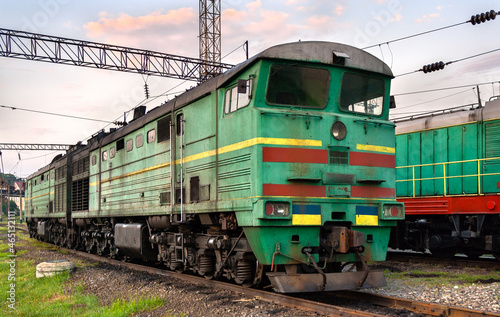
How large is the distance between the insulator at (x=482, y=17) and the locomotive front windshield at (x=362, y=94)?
237 inches

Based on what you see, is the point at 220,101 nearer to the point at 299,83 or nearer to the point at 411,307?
the point at 299,83

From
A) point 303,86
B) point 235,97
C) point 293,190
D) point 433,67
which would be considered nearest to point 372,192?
point 293,190

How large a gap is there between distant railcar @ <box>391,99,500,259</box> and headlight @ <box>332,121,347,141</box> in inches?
246

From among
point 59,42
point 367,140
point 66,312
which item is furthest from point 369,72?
point 59,42

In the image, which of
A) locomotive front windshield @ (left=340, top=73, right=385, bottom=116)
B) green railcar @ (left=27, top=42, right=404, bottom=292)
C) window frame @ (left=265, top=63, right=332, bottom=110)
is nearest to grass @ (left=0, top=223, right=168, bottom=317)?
green railcar @ (left=27, top=42, right=404, bottom=292)

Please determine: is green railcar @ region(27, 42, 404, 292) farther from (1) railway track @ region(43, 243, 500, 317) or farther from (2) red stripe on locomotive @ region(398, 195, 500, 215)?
(2) red stripe on locomotive @ region(398, 195, 500, 215)

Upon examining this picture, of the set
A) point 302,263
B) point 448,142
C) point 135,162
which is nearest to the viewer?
point 302,263

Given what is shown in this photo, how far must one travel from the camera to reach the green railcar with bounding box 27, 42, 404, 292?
732cm

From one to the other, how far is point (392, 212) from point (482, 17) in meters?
7.50

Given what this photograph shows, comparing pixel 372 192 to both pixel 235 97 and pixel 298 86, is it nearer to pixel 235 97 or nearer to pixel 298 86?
pixel 298 86

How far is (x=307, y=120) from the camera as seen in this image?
7652 mm

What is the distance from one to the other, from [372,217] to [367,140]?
4.31ft

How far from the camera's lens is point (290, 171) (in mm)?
7434

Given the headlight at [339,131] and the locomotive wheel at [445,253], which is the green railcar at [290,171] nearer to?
the headlight at [339,131]
